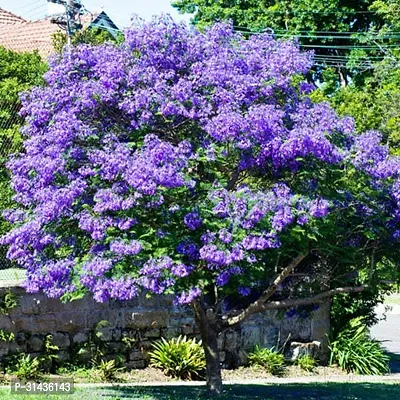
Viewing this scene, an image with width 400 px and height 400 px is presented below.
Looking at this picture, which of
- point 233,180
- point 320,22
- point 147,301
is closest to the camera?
point 233,180

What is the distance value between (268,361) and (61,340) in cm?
372

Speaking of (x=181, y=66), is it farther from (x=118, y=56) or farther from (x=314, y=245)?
(x=314, y=245)

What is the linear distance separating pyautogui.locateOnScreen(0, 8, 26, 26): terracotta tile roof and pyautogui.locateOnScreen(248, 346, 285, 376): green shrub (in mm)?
18149

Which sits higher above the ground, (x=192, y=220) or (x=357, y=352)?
(x=192, y=220)

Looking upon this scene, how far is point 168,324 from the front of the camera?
539 inches

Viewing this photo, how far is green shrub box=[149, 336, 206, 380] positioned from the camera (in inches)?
514

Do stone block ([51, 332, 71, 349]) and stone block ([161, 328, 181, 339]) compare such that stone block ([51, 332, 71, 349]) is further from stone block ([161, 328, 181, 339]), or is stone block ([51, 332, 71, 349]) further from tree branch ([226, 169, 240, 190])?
tree branch ([226, 169, 240, 190])

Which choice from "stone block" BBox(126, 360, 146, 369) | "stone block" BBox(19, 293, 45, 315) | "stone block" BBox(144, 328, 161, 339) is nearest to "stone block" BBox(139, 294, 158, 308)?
"stone block" BBox(144, 328, 161, 339)

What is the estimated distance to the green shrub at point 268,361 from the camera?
14.3 metres

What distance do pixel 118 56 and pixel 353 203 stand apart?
2.95 m

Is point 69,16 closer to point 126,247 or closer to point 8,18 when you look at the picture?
point 126,247

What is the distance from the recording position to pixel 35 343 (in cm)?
1209

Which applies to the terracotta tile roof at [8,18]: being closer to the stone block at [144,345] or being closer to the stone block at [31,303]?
the stone block at [144,345]

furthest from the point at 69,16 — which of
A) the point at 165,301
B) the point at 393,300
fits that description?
the point at 393,300
